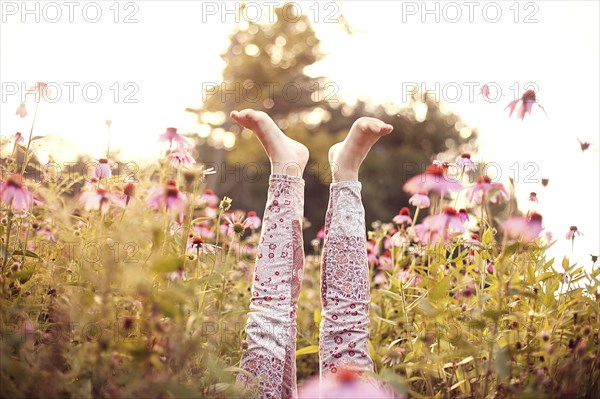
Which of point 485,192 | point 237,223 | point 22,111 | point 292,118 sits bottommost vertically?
point 237,223

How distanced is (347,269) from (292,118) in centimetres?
939

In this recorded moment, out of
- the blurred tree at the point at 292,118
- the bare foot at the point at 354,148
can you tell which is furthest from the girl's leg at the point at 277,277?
the blurred tree at the point at 292,118

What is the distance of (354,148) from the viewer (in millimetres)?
1690

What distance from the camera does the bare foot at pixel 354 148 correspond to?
164cm

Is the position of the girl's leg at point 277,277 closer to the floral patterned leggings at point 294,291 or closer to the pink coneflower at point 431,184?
the floral patterned leggings at point 294,291

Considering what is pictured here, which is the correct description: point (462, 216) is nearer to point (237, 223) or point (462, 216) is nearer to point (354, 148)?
point (354, 148)

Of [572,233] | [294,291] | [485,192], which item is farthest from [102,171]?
[572,233]

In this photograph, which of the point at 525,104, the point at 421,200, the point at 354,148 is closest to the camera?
the point at 525,104

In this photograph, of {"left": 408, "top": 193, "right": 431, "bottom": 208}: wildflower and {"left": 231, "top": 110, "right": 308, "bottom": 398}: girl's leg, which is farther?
{"left": 408, "top": 193, "right": 431, "bottom": 208}: wildflower

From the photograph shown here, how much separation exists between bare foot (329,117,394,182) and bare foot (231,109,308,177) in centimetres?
11

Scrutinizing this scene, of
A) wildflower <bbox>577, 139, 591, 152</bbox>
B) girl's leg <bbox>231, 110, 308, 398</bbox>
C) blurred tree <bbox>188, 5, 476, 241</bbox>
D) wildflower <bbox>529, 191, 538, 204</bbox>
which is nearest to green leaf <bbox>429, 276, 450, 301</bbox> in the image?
girl's leg <bbox>231, 110, 308, 398</bbox>

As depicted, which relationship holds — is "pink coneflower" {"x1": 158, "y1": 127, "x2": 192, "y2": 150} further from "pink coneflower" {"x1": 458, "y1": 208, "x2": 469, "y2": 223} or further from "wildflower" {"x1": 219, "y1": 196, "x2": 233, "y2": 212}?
"pink coneflower" {"x1": 458, "y1": 208, "x2": 469, "y2": 223}

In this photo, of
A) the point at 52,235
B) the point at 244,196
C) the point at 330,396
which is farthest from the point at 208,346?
the point at 244,196

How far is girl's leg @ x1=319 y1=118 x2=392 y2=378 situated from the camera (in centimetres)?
155
